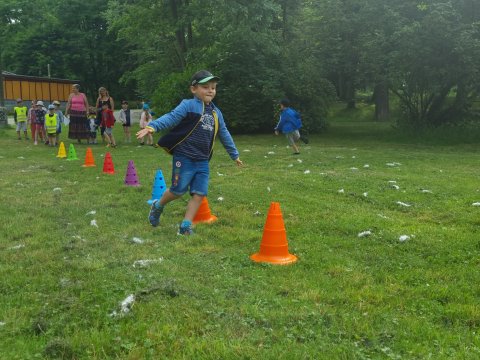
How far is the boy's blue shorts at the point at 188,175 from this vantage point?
5.86 metres

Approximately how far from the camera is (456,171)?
11.1 m

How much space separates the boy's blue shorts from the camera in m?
5.86

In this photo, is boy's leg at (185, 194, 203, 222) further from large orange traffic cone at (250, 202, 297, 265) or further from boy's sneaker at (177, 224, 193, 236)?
large orange traffic cone at (250, 202, 297, 265)

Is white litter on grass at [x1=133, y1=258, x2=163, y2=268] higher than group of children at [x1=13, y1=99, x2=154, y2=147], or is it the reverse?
group of children at [x1=13, y1=99, x2=154, y2=147]

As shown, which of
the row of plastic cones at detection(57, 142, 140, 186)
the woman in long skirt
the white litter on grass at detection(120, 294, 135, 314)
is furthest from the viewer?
the woman in long skirt

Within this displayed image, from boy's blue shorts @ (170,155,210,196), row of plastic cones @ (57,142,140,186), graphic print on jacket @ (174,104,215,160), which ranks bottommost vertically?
row of plastic cones @ (57,142,140,186)

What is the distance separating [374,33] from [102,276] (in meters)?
17.0

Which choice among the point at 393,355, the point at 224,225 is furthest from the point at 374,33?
the point at 393,355

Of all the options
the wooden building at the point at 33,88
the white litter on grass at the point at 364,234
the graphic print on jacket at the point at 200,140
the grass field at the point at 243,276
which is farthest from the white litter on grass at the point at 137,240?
the wooden building at the point at 33,88

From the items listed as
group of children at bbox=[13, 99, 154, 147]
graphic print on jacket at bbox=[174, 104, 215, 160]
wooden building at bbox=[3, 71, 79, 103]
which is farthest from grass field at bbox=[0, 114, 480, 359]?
wooden building at bbox=[3, 71, 79, 103]

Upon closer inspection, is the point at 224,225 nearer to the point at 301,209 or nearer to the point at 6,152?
the point at 301,209

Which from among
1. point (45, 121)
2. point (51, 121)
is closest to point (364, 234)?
point (51, 121)

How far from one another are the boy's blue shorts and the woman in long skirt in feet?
40.8

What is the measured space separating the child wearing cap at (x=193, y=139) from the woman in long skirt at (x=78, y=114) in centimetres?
1244
